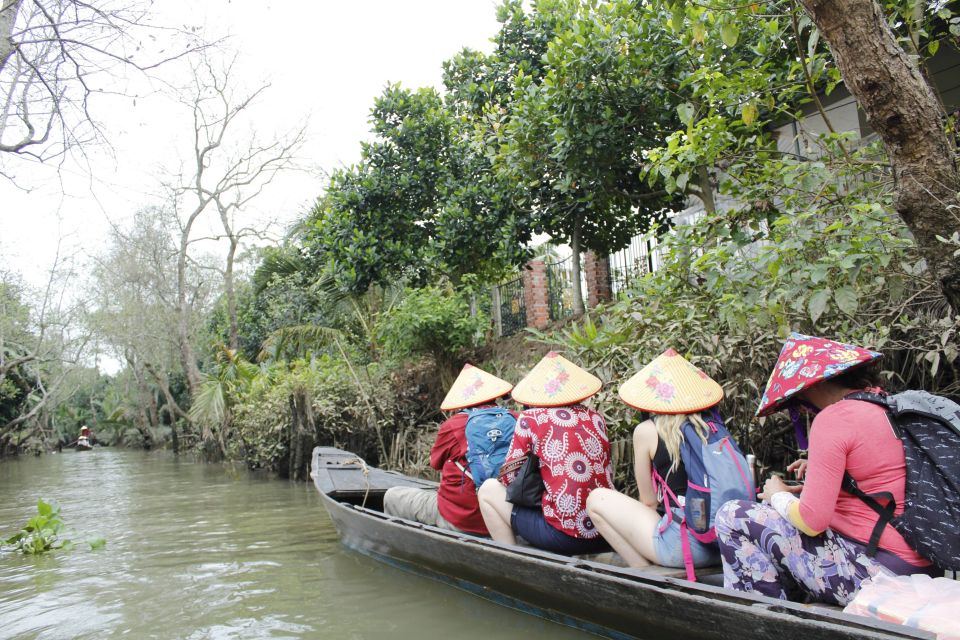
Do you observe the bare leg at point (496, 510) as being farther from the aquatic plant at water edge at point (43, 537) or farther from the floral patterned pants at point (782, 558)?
the aquatic plant at water edge at point (43, 537)

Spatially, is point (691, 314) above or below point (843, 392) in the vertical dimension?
above

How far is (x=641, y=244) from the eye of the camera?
11836 millimetres

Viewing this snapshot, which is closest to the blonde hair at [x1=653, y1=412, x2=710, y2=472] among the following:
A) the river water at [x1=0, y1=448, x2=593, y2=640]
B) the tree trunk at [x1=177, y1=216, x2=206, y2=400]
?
the river water at [x1=0, y1=448, x2=593, y2=640]

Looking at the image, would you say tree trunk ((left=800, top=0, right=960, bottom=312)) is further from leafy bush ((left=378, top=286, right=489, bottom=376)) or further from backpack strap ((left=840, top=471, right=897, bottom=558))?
leafy bush ((left=378, top=286, right=489, bottom=376))

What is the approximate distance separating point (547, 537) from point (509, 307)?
987cm

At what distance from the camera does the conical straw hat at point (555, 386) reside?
4262mm

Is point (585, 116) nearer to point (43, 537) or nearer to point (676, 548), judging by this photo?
point (676, 548)

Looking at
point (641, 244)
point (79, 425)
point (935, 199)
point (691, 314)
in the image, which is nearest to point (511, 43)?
point (641, 244)

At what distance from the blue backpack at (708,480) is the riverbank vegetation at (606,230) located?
3.23ft

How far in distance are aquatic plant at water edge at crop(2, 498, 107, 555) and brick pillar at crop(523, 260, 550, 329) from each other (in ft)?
25.8

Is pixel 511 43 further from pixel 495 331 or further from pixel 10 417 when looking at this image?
pixel 10 417

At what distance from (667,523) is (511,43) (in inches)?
356

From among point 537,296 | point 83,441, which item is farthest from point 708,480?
point 83,441

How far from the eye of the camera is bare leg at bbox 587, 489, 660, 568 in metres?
3.65
